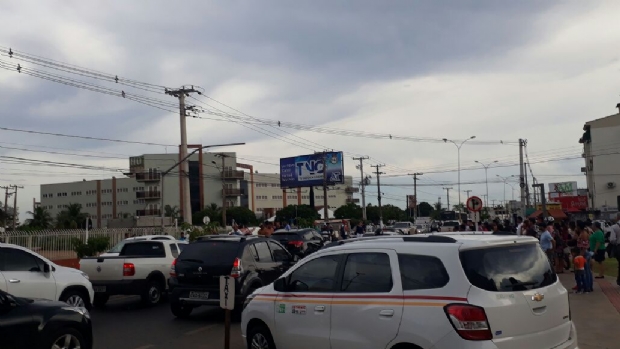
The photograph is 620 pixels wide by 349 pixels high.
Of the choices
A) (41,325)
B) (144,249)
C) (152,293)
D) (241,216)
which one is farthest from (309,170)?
(41,325)

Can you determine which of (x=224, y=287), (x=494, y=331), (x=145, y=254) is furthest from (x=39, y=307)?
(x=145, y=254)

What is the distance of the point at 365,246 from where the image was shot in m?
7.14

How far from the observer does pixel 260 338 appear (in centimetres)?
805

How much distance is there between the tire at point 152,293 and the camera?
49.5 ft

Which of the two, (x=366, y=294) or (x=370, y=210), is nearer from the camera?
(x=366, y=294)

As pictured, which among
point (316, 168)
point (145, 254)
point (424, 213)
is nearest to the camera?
point (145, 254)

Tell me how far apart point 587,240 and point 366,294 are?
12.5 m

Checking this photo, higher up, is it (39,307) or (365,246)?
(365,246)

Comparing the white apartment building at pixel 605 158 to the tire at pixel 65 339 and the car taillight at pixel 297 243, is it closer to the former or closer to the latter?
the car taillight at pixel 297 243

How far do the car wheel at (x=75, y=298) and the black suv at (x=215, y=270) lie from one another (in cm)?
172

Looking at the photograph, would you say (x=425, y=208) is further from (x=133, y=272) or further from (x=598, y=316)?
(x=598, y=316)

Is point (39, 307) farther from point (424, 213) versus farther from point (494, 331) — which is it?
point (424, 213)

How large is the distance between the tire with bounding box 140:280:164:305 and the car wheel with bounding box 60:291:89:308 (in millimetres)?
2415

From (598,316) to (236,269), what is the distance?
22.6 feet
